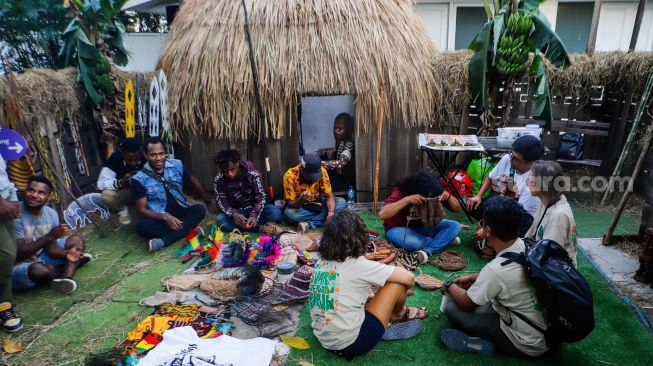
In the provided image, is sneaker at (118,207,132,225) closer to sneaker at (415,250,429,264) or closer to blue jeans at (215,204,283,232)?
blue jeans at (215,204,283,232)

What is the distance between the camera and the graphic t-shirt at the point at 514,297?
8.20 feet

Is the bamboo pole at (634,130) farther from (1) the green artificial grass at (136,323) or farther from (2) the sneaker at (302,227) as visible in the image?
(2) the sneaker at (302,227)

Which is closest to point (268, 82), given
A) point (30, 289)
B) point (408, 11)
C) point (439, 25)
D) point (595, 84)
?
point (408, 11)

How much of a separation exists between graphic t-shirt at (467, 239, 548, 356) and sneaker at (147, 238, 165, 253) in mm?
3862

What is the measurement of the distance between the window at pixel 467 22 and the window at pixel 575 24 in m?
1.91

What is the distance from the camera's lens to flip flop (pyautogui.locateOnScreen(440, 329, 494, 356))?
2.85m

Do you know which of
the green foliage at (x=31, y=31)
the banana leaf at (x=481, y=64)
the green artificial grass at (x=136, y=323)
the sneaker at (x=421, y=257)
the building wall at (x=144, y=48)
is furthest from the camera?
the building wall at (x=144, y=48)

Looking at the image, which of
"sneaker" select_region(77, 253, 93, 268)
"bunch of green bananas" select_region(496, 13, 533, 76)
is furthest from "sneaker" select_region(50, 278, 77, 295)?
"bunch of green bananas" select_region(496, 13, 533, 76)

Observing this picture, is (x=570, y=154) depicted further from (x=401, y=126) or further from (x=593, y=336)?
(x=593, y=336)

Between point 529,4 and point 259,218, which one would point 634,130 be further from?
point 259,218

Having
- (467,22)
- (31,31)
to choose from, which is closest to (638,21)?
(467,22)

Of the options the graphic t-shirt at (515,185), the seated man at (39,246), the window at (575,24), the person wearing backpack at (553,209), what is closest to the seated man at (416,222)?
the graphic t-shirt at (515,185)

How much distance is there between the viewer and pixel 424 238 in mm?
4480

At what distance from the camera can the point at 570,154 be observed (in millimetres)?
6125
